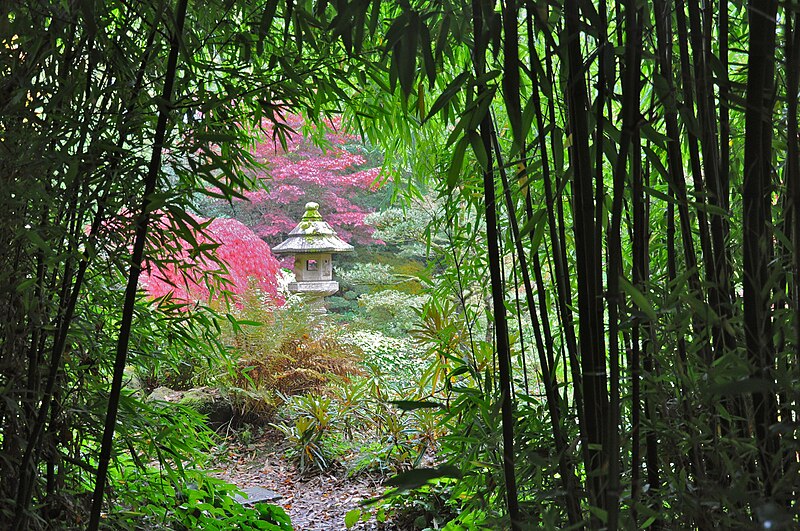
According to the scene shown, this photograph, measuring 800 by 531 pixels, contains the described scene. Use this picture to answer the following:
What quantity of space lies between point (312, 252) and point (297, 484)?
108 inches

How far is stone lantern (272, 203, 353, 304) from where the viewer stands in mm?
6598

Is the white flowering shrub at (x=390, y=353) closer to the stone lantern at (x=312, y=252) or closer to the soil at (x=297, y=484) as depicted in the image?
the stone lantern at (x=312, y=252)

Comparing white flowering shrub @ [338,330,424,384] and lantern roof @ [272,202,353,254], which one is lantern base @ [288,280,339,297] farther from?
white flowering shrub @ [338,330,424,384]

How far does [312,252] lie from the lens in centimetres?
662

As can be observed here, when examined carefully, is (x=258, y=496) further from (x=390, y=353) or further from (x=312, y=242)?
(x=312, y=242)

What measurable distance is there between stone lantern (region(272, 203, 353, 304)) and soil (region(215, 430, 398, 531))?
76.0 inches

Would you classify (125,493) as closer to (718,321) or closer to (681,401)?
(681,401)

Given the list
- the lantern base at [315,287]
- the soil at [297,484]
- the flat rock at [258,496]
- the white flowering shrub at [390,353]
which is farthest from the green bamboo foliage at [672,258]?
the lantern base at [315,287]

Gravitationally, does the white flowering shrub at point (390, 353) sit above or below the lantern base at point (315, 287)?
below

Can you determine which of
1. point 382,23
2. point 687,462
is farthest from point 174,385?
point 687,462

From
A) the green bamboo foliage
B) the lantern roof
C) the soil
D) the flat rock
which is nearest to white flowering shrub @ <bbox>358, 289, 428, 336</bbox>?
the lantern roof

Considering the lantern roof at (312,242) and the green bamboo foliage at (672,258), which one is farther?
the lantern roof at (312,242)

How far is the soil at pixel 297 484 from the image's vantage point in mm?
3738

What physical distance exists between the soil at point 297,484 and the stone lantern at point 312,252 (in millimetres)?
1930
